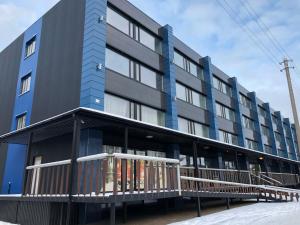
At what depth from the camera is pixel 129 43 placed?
1817 cm

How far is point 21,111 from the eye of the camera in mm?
18672

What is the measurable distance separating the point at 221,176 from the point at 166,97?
7.81 meters

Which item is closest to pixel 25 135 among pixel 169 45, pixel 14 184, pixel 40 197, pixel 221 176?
pixel 40 197

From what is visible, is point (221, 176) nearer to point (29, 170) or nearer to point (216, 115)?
point (216, 115)

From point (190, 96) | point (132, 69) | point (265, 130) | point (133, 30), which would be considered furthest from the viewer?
point (265, 130)

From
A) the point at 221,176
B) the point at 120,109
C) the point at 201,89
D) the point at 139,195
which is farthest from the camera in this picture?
the point at 201,89

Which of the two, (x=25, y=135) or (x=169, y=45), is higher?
(x=169, y=45)

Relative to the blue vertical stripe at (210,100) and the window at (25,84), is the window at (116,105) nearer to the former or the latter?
the window at (25,84)

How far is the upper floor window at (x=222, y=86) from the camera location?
29.3 m

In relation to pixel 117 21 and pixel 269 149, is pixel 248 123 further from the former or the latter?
pixel 117 21

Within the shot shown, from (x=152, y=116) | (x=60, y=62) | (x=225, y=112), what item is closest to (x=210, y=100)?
(x=225, y=112)

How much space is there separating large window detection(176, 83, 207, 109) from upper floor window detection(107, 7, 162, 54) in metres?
3.59

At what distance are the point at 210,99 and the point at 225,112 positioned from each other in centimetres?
456

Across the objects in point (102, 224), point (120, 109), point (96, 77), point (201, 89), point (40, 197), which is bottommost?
point (102, 224)
